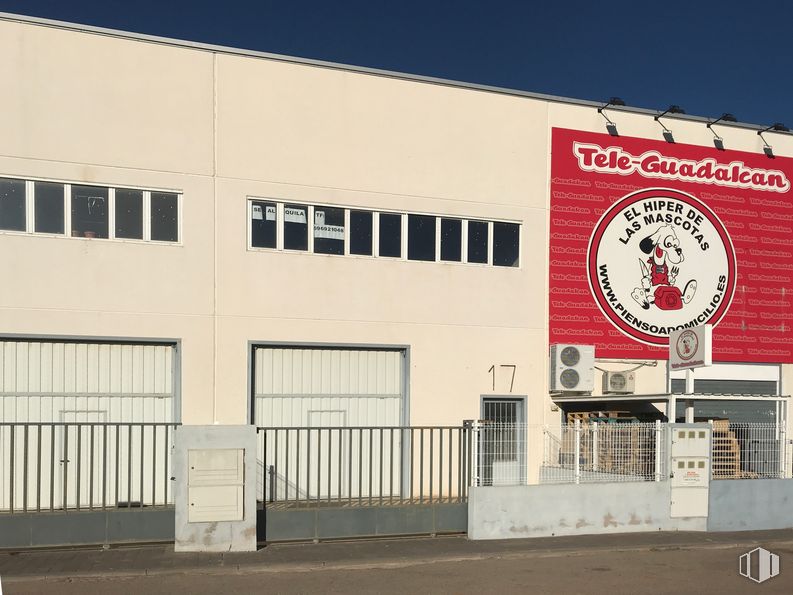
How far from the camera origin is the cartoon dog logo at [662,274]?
19.1 m

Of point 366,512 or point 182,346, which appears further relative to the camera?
point 182,346

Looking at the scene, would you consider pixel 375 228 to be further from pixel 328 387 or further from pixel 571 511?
pixel 571 511

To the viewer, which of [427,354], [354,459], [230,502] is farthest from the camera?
[427,354]

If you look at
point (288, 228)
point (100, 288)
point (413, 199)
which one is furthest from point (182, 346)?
point (413, 199)

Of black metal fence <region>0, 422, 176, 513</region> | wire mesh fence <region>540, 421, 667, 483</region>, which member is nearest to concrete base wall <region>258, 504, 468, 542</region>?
wire mesh fence <region>540, 421, 667, 483</region>

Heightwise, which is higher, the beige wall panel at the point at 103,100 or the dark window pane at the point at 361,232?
the beige wall panel at the point at 103,100

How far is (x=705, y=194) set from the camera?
19750 millimetres

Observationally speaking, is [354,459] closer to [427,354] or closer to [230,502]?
[427,354]

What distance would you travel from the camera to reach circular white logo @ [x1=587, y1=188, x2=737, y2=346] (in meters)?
18.9

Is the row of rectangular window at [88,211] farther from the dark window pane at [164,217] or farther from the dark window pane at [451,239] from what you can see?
the dark window pane at [451,239]

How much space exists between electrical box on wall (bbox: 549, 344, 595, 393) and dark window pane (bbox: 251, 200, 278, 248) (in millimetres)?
6212

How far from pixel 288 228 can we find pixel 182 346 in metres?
2.99

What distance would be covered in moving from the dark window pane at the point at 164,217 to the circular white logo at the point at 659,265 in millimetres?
8606

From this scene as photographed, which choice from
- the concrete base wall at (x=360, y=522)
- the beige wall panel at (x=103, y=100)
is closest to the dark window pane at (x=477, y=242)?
the beige wall panel at (x=103, y=100)
